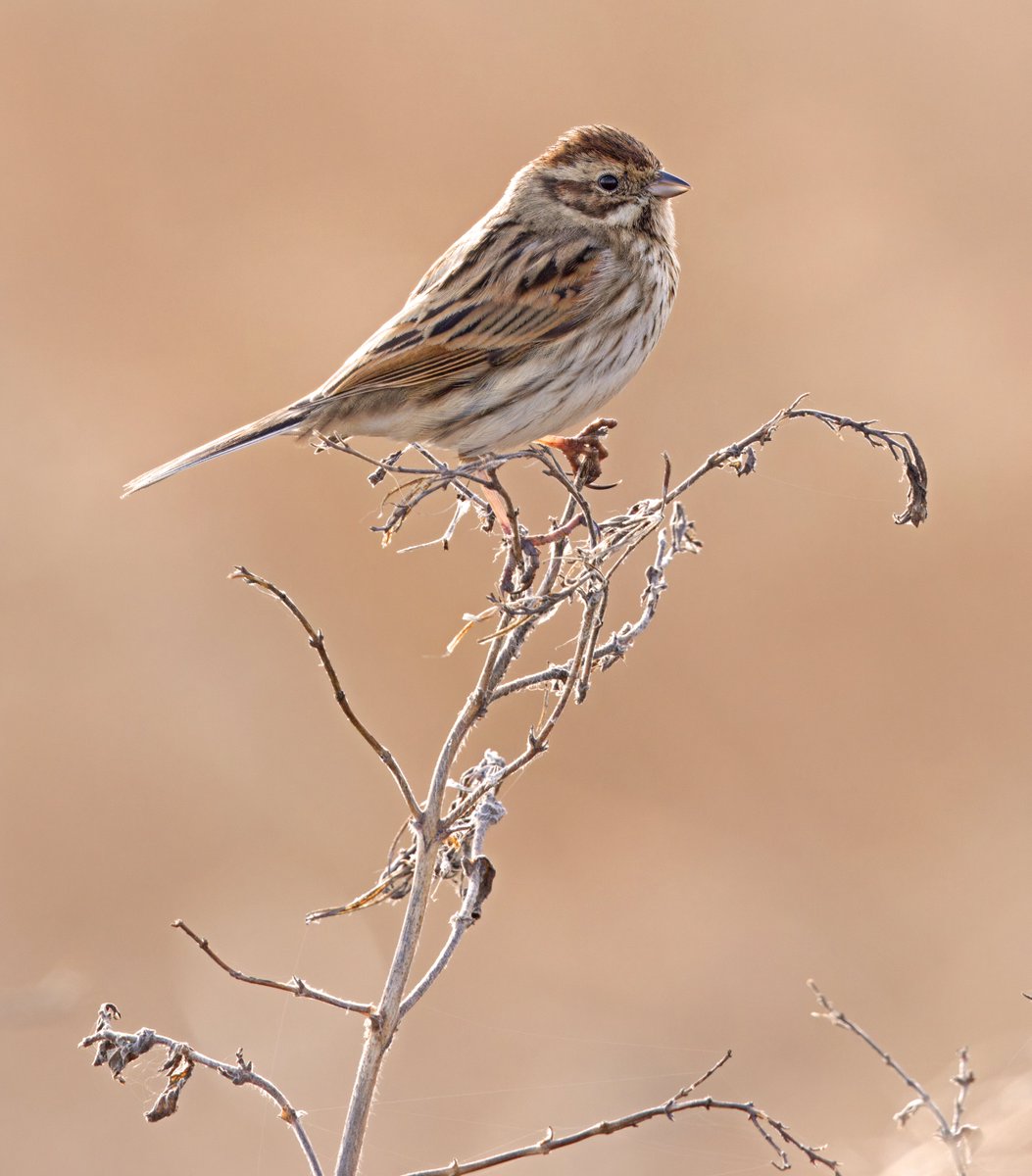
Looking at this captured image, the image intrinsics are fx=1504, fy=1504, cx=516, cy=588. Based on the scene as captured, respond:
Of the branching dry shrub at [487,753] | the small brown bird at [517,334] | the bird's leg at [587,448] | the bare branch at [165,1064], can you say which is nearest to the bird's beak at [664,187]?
the small brown bird at [517,334]

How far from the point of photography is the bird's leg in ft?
11.6

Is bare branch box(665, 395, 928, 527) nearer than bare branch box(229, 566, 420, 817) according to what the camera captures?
No

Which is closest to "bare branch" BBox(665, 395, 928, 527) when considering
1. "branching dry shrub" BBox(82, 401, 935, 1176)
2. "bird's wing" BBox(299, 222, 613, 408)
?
"branching dry shrub" BBox(82, 401, 935, 1176)

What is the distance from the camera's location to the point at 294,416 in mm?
4129

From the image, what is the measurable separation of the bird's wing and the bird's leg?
1.06 feet

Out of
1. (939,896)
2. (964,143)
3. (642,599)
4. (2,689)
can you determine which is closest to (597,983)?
(939,896)

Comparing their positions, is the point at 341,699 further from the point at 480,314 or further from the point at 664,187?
the point at 664,187

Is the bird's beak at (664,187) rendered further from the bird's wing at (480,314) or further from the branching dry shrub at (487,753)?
the branching dry shrub at (487,753)

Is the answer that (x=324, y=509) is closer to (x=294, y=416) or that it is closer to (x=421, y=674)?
(x=421, y=674)

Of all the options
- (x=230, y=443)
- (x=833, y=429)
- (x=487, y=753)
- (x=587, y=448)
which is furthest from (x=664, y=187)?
(x=487, y=753)

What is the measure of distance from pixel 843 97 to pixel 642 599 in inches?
352

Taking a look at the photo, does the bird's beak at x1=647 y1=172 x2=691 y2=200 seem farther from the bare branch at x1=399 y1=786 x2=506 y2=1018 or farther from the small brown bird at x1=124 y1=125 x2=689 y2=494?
the bare branch at x1=399 y1=786 x2=506 y2=1018

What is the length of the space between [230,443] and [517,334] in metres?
0.88

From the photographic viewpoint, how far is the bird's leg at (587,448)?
353cm
